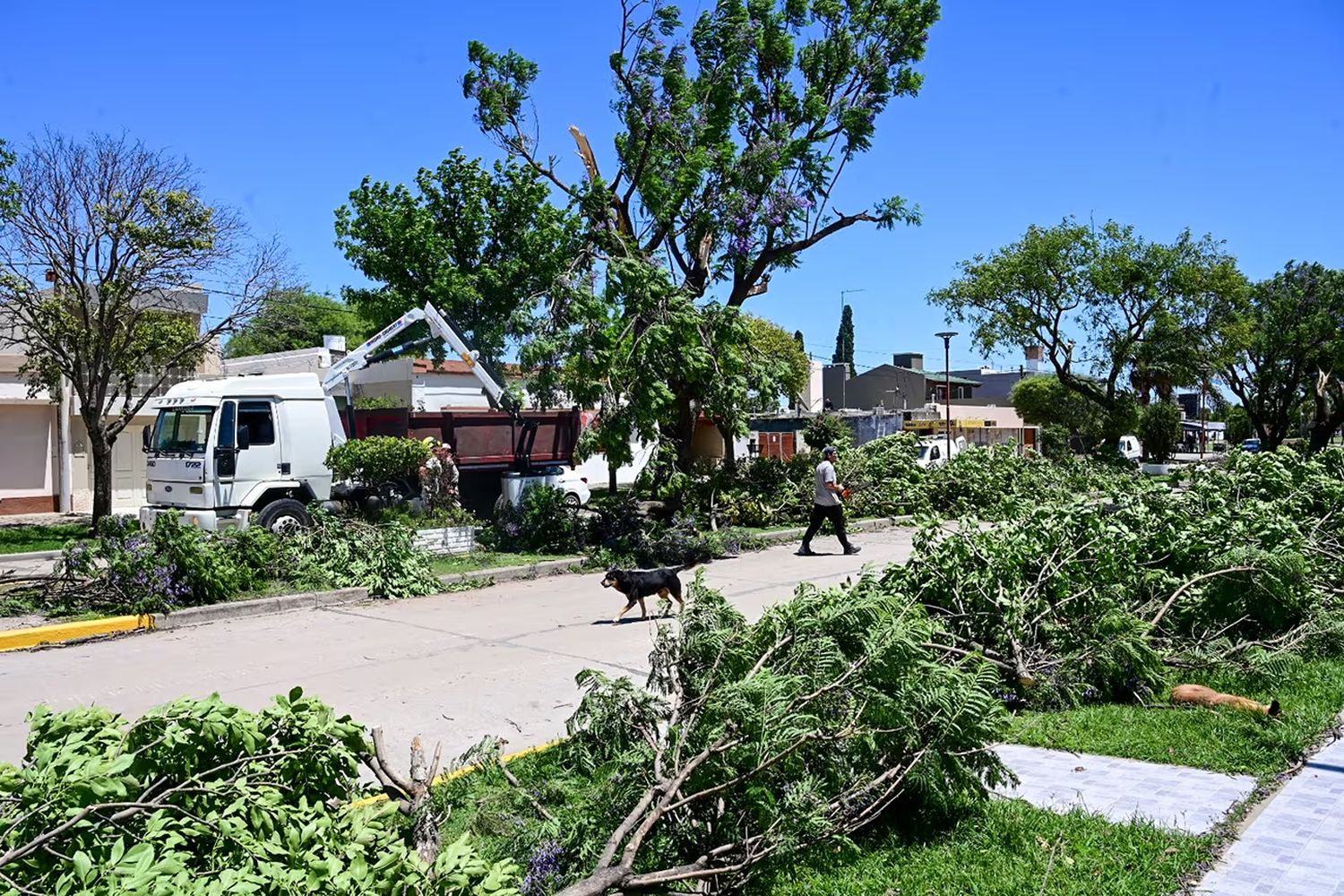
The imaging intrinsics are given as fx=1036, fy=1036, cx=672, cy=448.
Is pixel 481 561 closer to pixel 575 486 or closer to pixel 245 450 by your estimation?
pixel 245 450

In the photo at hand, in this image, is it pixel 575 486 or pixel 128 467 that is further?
pixel 128 467

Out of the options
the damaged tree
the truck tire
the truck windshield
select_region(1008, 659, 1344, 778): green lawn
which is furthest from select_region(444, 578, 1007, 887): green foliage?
the truck windshield

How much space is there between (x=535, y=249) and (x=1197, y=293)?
23.8 meters

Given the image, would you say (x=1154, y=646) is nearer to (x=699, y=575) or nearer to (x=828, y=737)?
(x=699, y=575)

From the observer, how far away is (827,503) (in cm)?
1700

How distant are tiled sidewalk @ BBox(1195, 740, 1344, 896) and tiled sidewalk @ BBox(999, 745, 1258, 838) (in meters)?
0.18

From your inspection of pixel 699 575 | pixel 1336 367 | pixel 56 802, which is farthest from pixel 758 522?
pixel 1336 367

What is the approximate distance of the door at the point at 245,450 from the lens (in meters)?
15.6

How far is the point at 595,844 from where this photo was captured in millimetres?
4125

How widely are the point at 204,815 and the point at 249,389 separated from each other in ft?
47.0

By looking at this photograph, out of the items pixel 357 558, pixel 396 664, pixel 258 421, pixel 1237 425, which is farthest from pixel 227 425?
pixel 1237 425

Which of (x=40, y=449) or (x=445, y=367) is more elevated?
(x=445, y=367)

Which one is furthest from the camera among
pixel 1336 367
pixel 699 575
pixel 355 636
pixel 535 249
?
pixel 1336 367

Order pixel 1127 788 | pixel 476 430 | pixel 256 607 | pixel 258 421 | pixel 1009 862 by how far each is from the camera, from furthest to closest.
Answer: pixel 476 430, pixel 258 421, pixel 256 607, pixel 1127 788, pixel 1009 862
